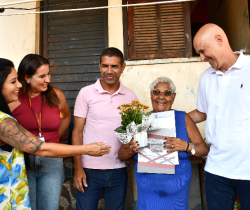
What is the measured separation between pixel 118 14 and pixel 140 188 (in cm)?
291

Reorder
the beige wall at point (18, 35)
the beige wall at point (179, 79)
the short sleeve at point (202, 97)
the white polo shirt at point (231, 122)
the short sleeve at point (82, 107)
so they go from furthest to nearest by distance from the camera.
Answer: the beige wall at point (18, 35)
the beige wall at point (179, 79)
the short sleeve at point (82, 107)
the short sleeve at point (202, 97)
the white polo shirt at point (231, 122)

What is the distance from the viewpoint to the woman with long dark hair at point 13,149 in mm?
1653

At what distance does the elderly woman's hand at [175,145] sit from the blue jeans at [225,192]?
1.12 ft

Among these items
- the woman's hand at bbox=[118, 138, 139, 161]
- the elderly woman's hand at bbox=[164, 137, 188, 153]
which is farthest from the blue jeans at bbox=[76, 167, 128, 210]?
the elderly woman's hand at bbox=[164, 137, 188, 153]

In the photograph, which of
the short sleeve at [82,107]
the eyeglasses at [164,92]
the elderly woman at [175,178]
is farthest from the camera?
the short sleeve at [82,107]

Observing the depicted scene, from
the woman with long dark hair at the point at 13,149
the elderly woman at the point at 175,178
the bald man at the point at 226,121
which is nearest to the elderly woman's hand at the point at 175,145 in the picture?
the elderly woman at the point at 175,178

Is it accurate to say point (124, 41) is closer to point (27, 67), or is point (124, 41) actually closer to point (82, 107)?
point (82, 107)

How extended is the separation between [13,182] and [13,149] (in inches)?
10.0

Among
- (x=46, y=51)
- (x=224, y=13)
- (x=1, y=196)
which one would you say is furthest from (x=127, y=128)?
(x=224, y=13)

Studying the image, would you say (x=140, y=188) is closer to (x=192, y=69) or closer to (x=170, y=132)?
(x=170, y=132)

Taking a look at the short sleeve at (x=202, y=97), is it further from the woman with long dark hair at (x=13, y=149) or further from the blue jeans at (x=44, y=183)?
the blue jeans at (x=44, y=183)

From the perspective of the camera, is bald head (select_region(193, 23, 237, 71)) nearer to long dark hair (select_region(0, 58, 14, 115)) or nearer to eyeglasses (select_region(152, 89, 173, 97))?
eyeglasses (select_region(152, 89, 173, 97))

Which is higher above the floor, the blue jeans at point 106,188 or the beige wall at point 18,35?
the beige wall at point 18,35

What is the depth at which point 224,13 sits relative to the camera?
4984mm
